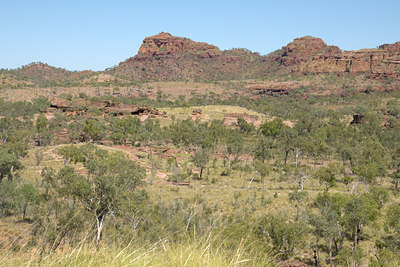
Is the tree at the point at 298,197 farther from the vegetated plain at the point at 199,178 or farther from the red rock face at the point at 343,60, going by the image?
the red rock face at the point at 343,60

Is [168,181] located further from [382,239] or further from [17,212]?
[382,239]

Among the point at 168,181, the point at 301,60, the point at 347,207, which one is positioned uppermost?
the point at 301,60

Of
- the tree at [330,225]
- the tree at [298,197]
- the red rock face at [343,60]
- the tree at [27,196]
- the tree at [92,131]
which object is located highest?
the red rock face at [343,60]

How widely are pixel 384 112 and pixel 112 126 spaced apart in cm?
6966

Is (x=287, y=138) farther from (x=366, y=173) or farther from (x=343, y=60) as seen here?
(x=343, y=60)

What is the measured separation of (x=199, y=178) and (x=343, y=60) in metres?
136

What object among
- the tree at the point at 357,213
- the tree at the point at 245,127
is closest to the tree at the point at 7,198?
the tree at the point at 357,213

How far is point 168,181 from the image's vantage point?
34031 mm

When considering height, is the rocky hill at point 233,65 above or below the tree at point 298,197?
above

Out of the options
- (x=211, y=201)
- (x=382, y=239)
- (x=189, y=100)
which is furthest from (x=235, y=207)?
(x=189, y=100)

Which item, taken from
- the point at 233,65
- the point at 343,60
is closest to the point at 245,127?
the point at 343,60

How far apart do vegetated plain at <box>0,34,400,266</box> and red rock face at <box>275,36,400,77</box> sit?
12.2 m

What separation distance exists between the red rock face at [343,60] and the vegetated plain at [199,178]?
1220 cm

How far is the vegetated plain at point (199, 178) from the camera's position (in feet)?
13.0
